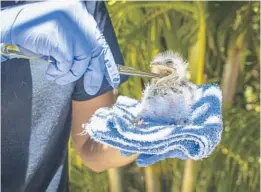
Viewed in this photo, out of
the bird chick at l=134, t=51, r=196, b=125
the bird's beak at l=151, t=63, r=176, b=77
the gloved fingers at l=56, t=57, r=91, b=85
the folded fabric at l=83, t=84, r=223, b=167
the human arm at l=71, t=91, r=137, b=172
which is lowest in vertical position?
the human arm at l=71, t=91, r=137, b=172

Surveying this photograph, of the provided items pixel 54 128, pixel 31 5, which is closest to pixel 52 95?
pixel 54 128

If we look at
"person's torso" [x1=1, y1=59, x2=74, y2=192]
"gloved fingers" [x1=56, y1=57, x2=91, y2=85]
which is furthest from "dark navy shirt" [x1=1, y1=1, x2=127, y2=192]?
"gloved fingers" [x1=56, y1=57, x2=91, y2=85]

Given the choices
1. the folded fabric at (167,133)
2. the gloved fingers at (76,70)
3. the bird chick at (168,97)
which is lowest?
the folded fabric at (167,133)

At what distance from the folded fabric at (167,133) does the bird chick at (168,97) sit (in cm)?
1

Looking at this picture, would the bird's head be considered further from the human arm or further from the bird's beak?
the human arm

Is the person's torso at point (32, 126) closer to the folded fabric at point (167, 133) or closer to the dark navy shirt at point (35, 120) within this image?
the dark navy shirt at point (35, 120)

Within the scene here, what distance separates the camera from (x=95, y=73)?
90cm

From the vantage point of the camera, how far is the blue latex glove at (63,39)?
0.86 metres

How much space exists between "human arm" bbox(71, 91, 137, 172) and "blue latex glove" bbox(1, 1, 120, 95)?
0.12 m

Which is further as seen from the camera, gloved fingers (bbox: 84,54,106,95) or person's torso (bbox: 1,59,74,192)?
person's torso (bbox: 1,59,74,192)

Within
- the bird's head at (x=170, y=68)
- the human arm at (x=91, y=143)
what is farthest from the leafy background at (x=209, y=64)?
the bird's head at (x=170, y=68)

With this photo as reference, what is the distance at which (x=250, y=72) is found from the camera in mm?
1068

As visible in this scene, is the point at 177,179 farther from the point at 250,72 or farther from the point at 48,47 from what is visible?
the point at 48,47

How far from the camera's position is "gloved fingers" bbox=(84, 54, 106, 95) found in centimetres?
90
